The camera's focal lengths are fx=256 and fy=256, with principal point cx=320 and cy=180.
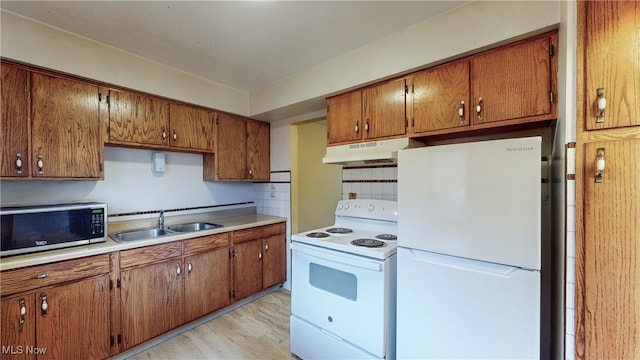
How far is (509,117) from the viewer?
1484mm

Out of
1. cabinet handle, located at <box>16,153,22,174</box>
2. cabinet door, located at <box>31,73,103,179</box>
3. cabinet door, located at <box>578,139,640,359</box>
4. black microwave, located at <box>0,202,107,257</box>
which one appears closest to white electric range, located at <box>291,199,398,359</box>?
cabinet door, located at <box>578,139,640,359</box>

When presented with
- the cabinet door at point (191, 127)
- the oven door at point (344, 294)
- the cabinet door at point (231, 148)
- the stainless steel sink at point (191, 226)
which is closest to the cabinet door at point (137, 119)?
the cabinet door at point (191, 127)

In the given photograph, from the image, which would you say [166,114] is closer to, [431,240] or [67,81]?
[67,81]

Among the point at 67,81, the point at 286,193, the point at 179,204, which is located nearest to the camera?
the point at 67,81

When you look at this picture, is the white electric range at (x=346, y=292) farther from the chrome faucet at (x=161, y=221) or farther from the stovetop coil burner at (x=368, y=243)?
the chrome faucet at (x=161, y=221)

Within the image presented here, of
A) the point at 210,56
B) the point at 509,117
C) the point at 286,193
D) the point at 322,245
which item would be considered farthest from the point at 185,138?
the point at 509,117

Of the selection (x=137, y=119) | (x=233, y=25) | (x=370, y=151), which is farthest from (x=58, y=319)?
(x=370, y=151)

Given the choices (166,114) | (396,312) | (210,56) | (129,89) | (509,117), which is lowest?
(396,312)

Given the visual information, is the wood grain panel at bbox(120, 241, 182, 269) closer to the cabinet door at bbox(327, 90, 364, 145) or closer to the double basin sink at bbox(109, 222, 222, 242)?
the double basin sink at bbox(109, 222, 222, 242)

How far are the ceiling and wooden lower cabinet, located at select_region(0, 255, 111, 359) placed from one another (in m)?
1.55

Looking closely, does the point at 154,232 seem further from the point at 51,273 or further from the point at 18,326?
the point at 18,326

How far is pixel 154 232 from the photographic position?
2.46 metres

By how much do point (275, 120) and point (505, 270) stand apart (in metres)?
2.77

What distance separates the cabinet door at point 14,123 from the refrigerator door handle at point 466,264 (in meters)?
2.52
